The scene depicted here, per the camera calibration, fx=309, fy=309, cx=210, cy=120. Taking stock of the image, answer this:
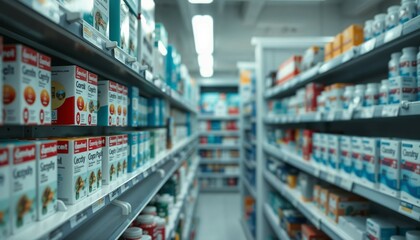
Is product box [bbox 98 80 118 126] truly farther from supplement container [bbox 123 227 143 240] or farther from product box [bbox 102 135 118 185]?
supplement container [bbox 123 227 143 240]

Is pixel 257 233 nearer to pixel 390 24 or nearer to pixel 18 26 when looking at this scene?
pixel 390 24

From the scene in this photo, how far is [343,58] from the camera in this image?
A: 189cm

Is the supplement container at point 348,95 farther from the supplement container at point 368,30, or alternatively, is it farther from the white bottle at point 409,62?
the white bottle at point 409,62

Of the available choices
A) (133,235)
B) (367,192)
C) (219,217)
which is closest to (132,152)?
(133,235)

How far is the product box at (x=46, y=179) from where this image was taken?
87 cm

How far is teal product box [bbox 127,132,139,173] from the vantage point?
1662 millimetres

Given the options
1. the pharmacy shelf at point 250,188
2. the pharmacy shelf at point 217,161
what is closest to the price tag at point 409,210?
the pharmacy shelf at point 250,188

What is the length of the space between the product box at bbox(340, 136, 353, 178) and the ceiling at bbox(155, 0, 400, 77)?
3.10 m

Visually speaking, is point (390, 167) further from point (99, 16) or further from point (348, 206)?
point (99, 16)

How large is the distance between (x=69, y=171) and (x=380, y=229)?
1478mm

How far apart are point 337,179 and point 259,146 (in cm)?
238

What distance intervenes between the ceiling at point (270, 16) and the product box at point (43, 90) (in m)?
3.72

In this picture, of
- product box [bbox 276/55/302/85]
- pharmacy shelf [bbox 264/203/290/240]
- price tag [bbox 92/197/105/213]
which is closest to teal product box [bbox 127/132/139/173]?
price tag [bbox 92/197/105/213]

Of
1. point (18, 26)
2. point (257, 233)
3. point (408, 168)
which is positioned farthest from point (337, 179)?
point (257, 233)
